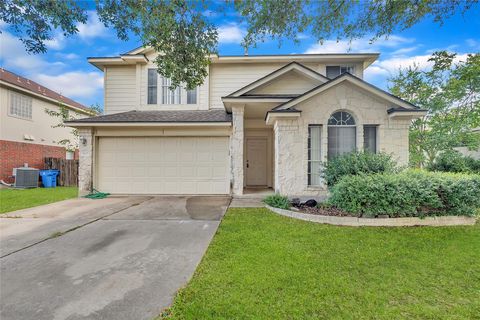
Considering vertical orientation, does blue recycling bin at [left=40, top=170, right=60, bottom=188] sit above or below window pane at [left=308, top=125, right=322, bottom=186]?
below

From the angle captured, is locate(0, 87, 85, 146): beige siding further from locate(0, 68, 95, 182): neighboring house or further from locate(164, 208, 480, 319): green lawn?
locate(164, 208, 480, 319): green lawn

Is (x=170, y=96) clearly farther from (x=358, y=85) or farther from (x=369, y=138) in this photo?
(x=369, y=138)

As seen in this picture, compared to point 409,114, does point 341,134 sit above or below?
below

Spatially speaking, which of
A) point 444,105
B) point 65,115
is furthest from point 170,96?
point 444,105

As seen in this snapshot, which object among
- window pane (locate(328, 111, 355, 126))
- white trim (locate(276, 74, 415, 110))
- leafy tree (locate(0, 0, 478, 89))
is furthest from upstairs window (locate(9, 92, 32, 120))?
window pane (locate(328, 111, 355, 126))

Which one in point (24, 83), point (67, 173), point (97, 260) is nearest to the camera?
point (97, 260)

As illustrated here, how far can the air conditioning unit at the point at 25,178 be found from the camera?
12.6m

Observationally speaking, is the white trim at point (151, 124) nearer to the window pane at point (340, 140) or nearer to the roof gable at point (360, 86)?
the roof gable at point (360, 86)

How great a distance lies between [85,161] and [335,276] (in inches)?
413

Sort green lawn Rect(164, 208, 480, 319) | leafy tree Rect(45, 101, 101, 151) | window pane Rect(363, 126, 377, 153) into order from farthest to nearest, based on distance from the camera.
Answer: leafy tree Rect(45, 101, 101, 151)
window pane Rect(363, 126, 377, 153)
green lawn Rect(164, 208, 480, 319)

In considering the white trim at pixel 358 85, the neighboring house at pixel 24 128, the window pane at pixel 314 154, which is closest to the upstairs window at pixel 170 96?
the white trim at pixel 358 85

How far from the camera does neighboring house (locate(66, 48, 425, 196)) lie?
7652 mm

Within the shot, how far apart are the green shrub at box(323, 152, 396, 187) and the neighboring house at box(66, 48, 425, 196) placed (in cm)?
104

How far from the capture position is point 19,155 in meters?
13.8
